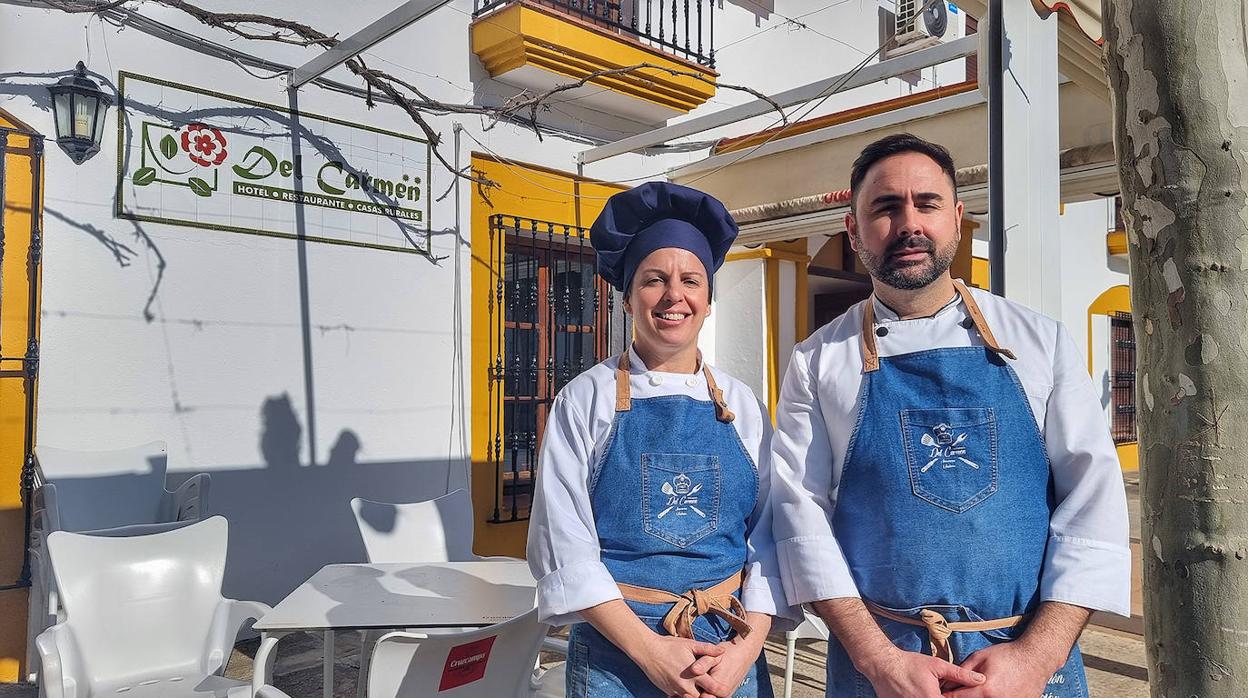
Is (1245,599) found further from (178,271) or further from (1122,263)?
(1122,263)

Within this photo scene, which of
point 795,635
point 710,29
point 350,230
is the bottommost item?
point 795,635

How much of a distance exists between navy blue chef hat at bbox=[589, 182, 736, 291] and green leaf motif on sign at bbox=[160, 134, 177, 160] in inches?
140

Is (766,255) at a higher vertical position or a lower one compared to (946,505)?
higher

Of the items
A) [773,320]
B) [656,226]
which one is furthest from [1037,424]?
[773,320]

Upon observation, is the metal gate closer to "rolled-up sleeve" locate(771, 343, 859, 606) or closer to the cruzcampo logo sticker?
the cruzcampo logo sticker

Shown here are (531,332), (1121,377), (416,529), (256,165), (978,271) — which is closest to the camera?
(416,529)

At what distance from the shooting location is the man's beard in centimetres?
154

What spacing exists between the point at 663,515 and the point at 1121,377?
12564 millimetres

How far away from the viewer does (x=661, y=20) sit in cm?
646

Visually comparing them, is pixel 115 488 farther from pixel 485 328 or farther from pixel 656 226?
pixel 656 226

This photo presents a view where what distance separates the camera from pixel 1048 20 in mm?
2943

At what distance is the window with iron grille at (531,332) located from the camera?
19.2ft

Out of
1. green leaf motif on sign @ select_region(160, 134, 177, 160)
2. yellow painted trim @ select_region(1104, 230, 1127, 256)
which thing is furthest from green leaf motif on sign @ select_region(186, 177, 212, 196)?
yellow painted trim @ select_region(1104, 230, 1127, 256)

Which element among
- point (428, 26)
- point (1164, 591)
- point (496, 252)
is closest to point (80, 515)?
point (496, 252)
